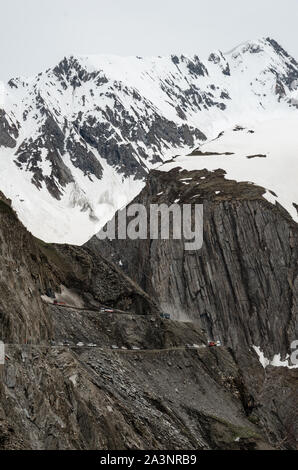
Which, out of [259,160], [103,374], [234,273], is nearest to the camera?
[103,374]

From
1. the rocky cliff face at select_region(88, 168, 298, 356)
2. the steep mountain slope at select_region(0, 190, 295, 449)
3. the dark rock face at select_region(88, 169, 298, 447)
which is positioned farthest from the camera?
the rocky cliff face at select_region(88, 168, 298, 356)

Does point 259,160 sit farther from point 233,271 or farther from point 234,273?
point 234,273

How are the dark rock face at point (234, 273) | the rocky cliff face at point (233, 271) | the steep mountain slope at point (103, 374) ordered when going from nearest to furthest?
1. the steep mountain slope at point (103, 374)
2. the dark rock face at point (234, 273)
3. the rocky cliff face at point (233, 271)

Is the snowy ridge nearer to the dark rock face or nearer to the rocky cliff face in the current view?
the rocky cliff face

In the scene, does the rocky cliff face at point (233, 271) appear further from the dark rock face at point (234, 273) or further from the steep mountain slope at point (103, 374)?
the steep mountain slope at point (103, 374)

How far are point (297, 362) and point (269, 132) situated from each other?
81392 mm

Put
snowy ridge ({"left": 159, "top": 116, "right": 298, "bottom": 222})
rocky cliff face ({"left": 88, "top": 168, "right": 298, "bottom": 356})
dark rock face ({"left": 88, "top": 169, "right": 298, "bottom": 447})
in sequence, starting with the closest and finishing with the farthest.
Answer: dark rock face ({"left": 88, "top": 169, "right": 298, "bottom": 447})
rocky cliff face ({"left": 88, "top": 168, "right": 298, "bottom": 356})
snowy ridge ({"left": 159, "top": 116, "right": 298, "bottom": 222})

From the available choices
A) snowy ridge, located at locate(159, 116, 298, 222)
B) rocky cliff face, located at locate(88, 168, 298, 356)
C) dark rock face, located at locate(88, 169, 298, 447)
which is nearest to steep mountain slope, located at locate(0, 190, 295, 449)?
dark rock face, located at locate(88, 169, 298, 447)

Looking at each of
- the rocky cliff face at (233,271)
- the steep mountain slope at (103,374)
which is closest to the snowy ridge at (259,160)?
the rocky cliff face at (233,271)

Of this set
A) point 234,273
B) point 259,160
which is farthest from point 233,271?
point 259,160
